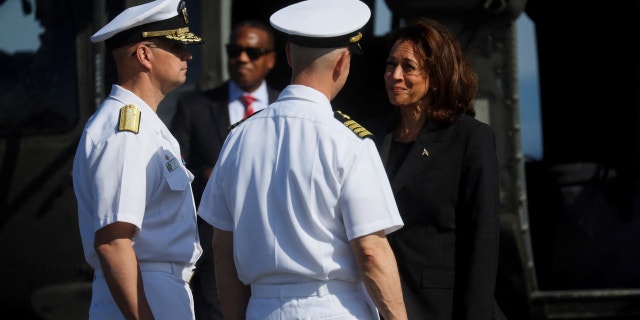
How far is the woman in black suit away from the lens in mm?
3010

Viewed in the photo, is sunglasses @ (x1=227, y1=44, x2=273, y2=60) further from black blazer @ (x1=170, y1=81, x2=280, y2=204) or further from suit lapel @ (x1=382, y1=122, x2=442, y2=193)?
suit lapel @ (x1=382, y1=122, x2=442, y2=193)

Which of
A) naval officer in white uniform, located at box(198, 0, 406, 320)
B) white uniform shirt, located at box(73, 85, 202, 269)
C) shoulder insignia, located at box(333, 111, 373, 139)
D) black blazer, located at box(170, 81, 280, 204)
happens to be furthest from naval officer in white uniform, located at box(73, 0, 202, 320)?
black blazer, located at box(170, 81, 280, 204)

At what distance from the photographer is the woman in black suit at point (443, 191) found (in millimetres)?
3010

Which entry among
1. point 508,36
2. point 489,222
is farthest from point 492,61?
point 489,222

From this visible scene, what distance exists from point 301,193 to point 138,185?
18.8 inches

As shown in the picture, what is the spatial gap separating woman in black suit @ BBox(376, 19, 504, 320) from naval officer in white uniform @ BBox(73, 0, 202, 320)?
0.59m

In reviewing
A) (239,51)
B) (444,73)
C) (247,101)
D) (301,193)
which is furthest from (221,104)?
(301,193)

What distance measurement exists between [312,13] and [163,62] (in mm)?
525

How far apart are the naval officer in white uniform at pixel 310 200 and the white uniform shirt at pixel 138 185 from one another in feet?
0.71

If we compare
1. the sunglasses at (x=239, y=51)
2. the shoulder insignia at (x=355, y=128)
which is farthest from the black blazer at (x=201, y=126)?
the shoulder insignia at (x=355, y=128)

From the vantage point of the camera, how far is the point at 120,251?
2.70m

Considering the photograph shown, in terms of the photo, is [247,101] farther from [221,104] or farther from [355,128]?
[355,128]

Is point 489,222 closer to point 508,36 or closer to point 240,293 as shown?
point 240,293

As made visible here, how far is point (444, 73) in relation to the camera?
3195mm
